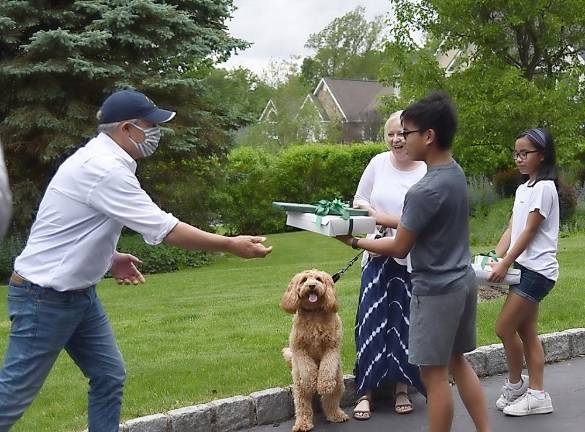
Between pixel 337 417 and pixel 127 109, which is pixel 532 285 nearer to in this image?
pixel 337 417

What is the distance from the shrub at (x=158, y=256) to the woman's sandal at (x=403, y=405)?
11288 millimetres

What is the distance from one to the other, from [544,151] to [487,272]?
3.19ft

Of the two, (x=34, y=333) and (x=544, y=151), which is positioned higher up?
(x=544, y=151)

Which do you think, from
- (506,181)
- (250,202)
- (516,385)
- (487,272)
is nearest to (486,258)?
(487,272)

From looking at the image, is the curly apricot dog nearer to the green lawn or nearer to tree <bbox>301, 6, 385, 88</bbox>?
the green lawn

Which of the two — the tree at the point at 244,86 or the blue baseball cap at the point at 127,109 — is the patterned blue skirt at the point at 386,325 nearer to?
the blue baseball cap at the point at 127,109

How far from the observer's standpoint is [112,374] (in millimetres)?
4293

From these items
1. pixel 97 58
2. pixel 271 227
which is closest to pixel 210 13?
pixel 97 58

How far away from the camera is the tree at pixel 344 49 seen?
7875 centimetres

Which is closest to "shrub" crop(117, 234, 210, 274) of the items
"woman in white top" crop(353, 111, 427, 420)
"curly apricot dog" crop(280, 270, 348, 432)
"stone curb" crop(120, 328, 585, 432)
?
"stone curb" crop(120, 328, 585, 432)

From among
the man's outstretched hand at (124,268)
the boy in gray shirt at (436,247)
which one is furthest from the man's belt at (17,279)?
the boy in gray shirt at (436,247)

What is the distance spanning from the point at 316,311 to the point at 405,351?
747 millimetres

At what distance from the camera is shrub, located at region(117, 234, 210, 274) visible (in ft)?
55.7

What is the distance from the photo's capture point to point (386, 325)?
18.8ft
